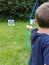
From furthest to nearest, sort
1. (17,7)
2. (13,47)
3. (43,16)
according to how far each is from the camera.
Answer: (17,7), (13,47), (43,16)

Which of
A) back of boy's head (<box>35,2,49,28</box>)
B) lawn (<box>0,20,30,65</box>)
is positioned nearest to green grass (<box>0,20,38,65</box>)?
lawn (<box>0,20,30,65</box>)

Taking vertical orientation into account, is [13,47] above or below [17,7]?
below

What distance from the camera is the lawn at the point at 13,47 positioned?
452cm

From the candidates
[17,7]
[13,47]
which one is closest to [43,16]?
[13,47]

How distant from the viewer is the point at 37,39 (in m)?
1.92

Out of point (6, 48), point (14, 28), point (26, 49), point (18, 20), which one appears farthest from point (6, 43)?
point (18, 20)

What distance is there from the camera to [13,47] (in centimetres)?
538

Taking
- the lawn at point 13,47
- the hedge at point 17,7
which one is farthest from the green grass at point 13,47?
the hedge at point 17,7

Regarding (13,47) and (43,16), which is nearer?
(43,16)

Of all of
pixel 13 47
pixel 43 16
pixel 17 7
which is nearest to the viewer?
pixel 43 16

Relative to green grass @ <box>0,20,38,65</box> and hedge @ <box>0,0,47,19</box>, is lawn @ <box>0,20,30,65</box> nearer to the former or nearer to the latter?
green grass @ <box>0,20,38,65</box>

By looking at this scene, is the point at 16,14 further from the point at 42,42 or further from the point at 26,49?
the point at 42,42

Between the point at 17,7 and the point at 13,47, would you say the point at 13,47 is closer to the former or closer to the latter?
the point at 13,47

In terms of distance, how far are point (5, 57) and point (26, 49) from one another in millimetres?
605
